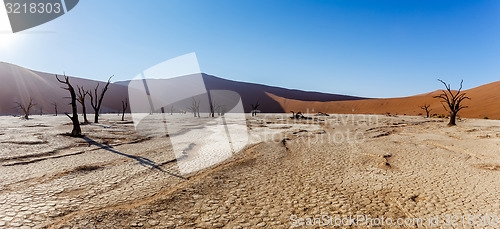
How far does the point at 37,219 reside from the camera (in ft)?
10.1

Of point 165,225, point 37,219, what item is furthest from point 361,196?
point 37,219

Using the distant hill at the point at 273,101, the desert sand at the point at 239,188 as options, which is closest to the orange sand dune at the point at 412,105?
the distant hill at the point at 273,101

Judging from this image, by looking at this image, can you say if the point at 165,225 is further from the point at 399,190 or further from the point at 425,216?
the point at 399,190

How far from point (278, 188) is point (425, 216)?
7.93 ft

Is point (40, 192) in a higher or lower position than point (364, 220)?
higher

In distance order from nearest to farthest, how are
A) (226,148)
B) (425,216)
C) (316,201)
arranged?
(425,216)
(316,201)
(226,148)

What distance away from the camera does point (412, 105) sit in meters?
49.2

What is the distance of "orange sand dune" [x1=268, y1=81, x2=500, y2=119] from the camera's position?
1281 inches

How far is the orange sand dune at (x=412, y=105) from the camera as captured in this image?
107ft

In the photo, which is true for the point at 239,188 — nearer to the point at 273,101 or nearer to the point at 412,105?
the point at 412,105

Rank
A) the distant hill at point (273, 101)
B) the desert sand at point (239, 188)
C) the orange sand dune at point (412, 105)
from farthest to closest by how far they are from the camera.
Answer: the distant hill at point (273, 101)
the orange sand dune at point (412, 105)
the desert sand at point (239, 188)

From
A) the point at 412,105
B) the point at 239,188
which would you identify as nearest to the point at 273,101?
the point at 412,105

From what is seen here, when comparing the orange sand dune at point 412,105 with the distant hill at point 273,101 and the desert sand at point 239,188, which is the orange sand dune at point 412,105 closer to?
the distant hill at point 273,101

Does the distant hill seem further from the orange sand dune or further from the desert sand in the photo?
the desert sand
